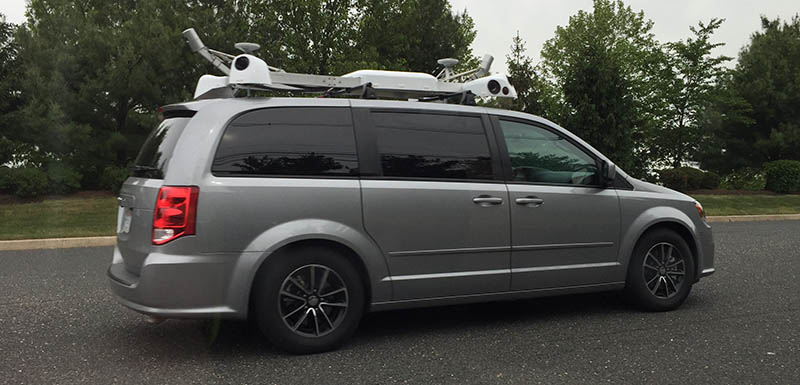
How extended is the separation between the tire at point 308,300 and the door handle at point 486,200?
1.03 m

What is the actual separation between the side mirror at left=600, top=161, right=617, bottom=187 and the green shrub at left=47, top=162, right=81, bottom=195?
615 inches

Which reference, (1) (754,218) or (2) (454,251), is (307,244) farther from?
(1) (754,218)

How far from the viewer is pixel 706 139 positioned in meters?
36.5

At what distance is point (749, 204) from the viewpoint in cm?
2020

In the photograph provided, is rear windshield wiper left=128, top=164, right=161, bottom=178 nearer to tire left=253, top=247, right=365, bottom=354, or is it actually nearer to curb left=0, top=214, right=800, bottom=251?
tire left=253, top=247, right=365, bottom=354

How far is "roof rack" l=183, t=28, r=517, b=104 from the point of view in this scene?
15.7 feet

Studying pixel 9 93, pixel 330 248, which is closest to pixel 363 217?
pixel 330 248

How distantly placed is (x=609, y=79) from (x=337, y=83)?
1480 cm

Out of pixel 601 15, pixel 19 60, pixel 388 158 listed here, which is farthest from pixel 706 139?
pixel 388 158

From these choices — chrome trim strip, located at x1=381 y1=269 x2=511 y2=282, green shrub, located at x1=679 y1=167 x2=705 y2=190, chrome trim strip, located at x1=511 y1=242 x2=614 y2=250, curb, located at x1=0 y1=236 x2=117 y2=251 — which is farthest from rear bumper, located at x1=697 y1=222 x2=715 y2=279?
green shrub, located at x1=679 y1=167 x2=705 y2=190

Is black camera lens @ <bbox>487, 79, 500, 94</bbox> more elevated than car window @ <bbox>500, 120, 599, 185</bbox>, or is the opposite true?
black camera lens @ <bbox>487, 79, 500, 94</bbox>

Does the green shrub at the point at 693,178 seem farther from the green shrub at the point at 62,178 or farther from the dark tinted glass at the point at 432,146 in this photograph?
the dark tinted glass at the point at 432,146

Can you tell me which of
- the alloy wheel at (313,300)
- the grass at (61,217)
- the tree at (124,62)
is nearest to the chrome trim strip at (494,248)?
the alloy wheel at (313,300)

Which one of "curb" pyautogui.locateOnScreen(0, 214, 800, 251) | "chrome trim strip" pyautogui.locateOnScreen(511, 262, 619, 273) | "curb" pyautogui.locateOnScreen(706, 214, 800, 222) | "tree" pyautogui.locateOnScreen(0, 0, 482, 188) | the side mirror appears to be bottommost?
"curb" pyautogui.locateOnScreen(706, 214, 800, 222)
